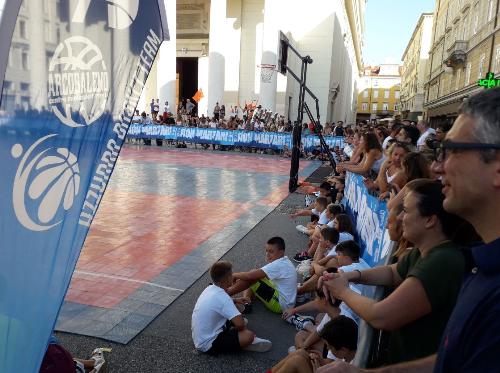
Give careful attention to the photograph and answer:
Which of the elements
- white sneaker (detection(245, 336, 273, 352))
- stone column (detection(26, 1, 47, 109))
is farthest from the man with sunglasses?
white sneaker (detection(245, 336, 273, 352))

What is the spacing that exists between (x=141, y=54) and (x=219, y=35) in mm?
27305

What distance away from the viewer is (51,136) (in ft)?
6.00

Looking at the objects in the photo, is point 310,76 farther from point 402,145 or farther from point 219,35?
point 402,145

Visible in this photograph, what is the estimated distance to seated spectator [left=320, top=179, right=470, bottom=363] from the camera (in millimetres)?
1766

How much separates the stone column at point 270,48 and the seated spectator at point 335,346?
24780 millimetres

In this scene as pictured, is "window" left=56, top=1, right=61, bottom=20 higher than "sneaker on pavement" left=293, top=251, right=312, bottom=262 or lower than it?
higher

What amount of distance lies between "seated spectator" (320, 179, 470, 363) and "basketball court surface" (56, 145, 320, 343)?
296cm

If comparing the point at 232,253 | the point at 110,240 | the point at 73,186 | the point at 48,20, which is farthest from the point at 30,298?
the point at 110,240

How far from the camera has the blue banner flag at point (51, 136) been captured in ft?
5.41

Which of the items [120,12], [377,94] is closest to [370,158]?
[120,12]

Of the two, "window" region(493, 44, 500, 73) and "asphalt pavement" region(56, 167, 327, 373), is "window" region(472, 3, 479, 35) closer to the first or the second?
"window" region(493, 44, 500, 73)

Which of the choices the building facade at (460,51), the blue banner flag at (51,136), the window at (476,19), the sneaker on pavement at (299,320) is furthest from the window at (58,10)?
the window at (476,19)

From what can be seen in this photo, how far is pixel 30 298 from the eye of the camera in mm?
1871

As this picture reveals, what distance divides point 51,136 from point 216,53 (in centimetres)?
2756
